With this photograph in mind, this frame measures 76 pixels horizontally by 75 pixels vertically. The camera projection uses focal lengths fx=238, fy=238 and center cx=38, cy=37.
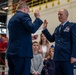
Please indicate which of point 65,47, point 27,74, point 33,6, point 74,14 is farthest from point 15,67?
point 33,6

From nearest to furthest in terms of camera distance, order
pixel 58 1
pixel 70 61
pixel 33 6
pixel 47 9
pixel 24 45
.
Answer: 1. pixel 24 45
2. pixel 70 61
3. pixel 58 1
4. pixel 47 9
5. pixel 33 6

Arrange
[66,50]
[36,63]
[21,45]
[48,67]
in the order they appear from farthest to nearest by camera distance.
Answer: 1. [48,67]
2. [36,63]
3. [66,50]
4. [21,45]

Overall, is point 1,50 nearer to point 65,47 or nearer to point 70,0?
point 70,0

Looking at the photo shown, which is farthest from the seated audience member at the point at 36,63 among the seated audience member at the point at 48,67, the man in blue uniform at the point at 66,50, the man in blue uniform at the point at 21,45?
the man in blue uniform at the point at 21,45

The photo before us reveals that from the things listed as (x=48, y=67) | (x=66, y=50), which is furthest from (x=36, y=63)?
(x=66, y=50)

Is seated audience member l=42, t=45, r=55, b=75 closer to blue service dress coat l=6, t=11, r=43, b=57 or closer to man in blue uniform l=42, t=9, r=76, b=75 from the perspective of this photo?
man in blue uniform l=42, t=9, r=76, b=75

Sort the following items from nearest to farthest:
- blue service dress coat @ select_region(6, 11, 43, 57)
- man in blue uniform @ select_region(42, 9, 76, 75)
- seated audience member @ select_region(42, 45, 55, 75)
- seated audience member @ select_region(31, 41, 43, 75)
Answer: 1. blue service dress coat @ select_region(6, 11, 43, 57)
2. man in blue uniform @ select_region(42, 9, 76, 75)
3. seated audience member @ select_region(31, 41, 43, 75)
4. seated audience member @ select_region(42, 45, 55, 75)

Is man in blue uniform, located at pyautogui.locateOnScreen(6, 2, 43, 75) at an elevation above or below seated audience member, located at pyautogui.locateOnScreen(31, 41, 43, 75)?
above

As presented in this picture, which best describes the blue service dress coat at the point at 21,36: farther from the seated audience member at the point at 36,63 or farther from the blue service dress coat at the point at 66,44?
the seated audience member at the point at 36,63

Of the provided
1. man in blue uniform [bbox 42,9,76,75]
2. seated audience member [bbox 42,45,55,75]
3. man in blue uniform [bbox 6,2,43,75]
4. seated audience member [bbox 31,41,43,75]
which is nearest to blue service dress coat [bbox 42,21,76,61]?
man in blue uniform [bbox 42,9,76,75]

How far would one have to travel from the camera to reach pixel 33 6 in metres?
8.33

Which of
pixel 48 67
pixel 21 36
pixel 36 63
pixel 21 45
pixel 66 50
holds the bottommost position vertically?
pixel 48 67

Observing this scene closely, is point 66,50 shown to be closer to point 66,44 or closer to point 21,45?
point 66,44

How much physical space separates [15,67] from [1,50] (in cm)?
422
